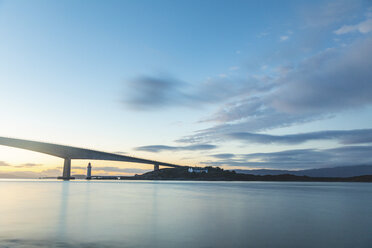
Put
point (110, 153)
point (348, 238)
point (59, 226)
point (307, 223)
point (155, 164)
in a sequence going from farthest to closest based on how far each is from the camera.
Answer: point (155, 164), point (110, 153), point (307, 223), point (59, 226), point (348, 238)

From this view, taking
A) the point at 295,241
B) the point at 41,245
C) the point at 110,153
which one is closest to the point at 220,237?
the point at 295,241

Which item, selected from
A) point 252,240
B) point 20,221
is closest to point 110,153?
point 20,221

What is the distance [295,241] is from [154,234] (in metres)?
6.03

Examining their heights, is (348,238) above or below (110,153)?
below

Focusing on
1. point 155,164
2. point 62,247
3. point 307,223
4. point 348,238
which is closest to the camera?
point 62,247

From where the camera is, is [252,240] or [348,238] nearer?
[252,240]

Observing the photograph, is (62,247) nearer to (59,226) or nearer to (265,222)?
(59,226)

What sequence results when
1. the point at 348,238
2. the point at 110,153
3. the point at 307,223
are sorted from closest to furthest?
1. the point at 348,238
2. the point at 307,223
3. the point at 110,153

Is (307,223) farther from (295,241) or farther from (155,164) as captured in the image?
(155,164)

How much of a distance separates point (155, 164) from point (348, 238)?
165541 mm

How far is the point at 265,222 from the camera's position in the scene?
1644 centimetres

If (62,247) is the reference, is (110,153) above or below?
above

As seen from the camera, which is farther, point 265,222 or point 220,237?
point 265,222

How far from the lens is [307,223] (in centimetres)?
1630
